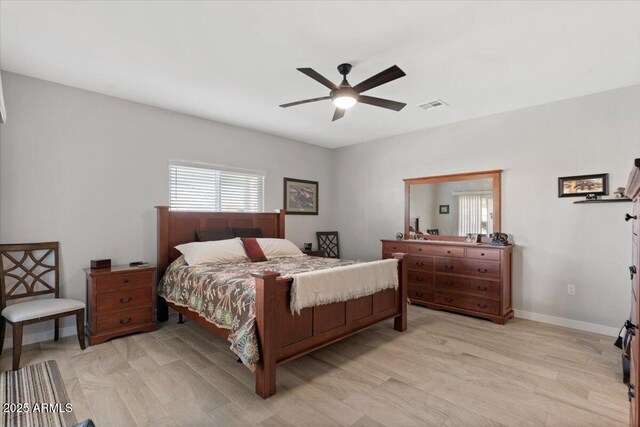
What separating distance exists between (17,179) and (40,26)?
159cm

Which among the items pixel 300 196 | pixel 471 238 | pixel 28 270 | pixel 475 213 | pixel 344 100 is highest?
pixel 344 100

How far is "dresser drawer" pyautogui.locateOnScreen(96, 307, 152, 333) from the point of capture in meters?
3.19

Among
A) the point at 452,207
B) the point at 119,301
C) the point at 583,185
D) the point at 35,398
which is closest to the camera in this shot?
the point at 35,398

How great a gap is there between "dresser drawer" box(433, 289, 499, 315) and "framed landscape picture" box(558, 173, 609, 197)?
1.55m

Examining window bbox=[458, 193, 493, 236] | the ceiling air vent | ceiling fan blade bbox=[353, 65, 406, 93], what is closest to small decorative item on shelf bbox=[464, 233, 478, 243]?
window bbox=[458, 193, 493, 236]

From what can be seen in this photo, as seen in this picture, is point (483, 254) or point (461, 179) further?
point (461, 179)

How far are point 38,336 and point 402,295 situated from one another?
3.84 metres

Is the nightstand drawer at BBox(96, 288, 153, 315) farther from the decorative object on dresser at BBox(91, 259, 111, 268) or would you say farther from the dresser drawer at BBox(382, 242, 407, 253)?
the dresser drawer at BBox(382, 242, 407, 253)

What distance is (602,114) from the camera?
3494 millimetres

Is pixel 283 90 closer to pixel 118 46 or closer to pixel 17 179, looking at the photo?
pixel 118 46

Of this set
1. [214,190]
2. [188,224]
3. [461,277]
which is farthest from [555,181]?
[188,224]

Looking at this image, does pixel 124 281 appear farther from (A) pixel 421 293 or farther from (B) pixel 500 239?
(B) pixel 500 239

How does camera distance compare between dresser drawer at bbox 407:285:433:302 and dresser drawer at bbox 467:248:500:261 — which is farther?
dresser drawer at bbox 407:285:433:302

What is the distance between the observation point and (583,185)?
3.59 m
